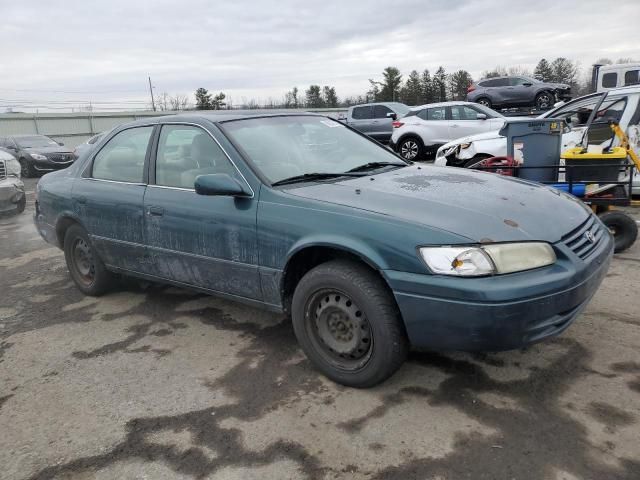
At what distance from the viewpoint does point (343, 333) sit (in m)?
3.01

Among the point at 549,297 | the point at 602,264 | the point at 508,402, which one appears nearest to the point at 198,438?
the point at 508,402

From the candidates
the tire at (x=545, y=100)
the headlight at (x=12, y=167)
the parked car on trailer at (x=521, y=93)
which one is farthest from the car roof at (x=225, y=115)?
the tire at (x=545, y=100)

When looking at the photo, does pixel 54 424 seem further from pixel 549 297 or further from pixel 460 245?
pixel 549 297

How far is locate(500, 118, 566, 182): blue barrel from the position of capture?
6352 millimetres

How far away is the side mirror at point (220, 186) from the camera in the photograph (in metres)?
3.26

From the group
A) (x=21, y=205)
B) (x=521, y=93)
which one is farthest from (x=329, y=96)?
(x=21, y=205)

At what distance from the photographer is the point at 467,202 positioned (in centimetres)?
296

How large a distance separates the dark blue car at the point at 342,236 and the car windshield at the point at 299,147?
0.01 m

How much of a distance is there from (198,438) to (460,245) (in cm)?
165

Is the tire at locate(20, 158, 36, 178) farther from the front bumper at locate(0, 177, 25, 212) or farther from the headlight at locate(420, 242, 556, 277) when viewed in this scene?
the headlight at locate(420, 242, 556, 277)

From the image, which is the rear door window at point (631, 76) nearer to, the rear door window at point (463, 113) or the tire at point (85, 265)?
the rear door window at point (463, 113)

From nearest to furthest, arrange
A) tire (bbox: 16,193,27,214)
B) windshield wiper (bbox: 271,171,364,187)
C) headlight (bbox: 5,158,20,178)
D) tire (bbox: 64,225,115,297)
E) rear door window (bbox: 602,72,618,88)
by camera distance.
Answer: windshield wiper (bbox: 271,171,364,187)
tire (bbox: 64,225,115,297)
headlight (bbox: 5,158,20,178)
tire (bbox: 16,193,27,214)
rear door window (bbox: 602,72,618,88)

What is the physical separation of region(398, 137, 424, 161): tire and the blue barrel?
7.39 metres

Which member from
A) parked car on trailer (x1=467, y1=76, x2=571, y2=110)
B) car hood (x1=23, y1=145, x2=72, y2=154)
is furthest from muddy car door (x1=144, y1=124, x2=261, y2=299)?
parked car on trailer (x1=467, y1=76, x2=571, y2=110)
